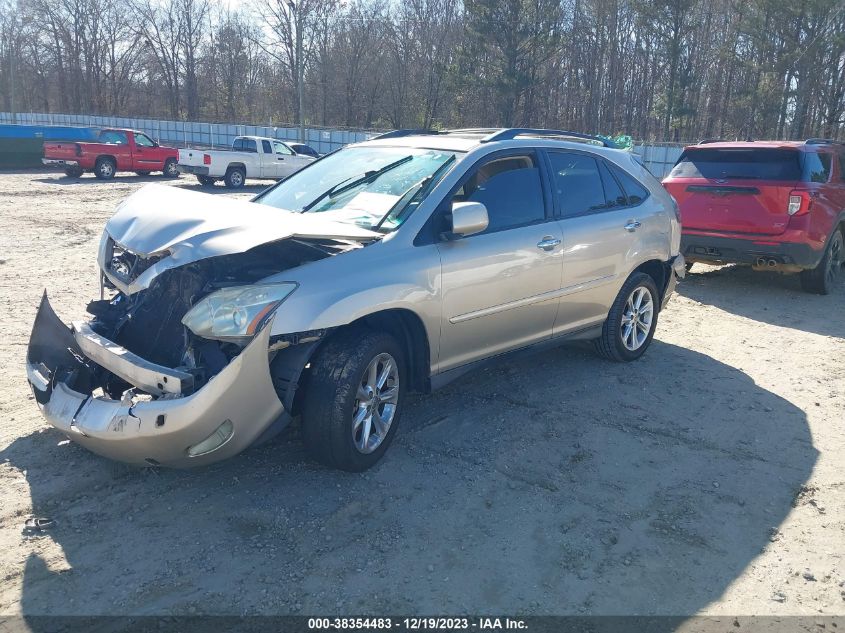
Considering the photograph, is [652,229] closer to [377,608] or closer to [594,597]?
[594,597]

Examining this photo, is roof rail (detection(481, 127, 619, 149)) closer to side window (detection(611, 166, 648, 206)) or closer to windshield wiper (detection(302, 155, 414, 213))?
side window (detection(611, 166, 648, 206))

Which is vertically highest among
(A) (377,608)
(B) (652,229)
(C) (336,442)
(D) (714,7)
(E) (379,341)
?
(D) (714,7)

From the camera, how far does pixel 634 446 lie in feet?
15.0

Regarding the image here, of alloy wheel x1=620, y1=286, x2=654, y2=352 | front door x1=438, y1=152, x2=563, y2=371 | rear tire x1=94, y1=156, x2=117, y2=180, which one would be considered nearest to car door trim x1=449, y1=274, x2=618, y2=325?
front door x1=438, y1=152, x2=563, y2=371

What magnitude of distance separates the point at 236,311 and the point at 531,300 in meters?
2.24

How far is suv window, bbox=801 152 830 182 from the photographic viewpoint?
28.6 feet

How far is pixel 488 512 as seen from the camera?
3.71 metres

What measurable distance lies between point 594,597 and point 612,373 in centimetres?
307

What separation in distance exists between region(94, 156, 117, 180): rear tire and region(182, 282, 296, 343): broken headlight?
72.8 ft

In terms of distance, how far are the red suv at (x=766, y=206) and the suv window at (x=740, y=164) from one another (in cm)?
1

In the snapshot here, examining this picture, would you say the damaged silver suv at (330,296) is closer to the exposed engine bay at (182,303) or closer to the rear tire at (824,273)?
the exposed engine bay at (182,303)

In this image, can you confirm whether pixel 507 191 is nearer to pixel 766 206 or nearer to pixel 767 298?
pixel 766 206

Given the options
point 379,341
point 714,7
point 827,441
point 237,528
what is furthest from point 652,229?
point 714,7

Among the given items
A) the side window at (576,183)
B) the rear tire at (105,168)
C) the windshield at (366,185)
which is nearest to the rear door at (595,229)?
the side window at (576,183)
